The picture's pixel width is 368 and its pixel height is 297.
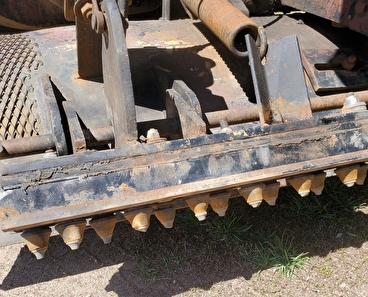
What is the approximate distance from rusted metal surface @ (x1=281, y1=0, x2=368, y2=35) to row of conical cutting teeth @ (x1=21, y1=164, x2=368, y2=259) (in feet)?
3.03

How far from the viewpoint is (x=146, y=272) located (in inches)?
95.8

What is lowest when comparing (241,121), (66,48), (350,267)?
(350,267)

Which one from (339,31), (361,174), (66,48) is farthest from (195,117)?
(339,31)

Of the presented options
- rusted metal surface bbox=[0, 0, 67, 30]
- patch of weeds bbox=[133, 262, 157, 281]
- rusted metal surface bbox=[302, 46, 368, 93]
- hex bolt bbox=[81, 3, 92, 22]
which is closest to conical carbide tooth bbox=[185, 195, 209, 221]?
patch of weeds bbox=[133, 262, 157, 281]

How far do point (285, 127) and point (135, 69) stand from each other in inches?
50.8

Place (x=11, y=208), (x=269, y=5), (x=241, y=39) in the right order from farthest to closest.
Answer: (x=269, y=5) < (x=241, y=39) < (x=11, y=208)

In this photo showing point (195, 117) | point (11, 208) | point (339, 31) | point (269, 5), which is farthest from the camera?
point (269, 5)

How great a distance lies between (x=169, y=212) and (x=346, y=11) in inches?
63.4

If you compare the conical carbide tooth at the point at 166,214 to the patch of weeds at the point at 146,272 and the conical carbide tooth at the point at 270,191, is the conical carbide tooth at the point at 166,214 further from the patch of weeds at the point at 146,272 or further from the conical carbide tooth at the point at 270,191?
the patch of weeds at the point at 146,272

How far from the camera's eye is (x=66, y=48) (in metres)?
2.79

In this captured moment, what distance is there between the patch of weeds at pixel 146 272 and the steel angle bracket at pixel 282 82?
107 centimetres

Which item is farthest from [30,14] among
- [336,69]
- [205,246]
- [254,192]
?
[254,192]

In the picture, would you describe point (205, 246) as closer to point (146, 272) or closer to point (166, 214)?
point (146, 272)

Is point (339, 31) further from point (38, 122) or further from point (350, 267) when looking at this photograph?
point (38, 122)
